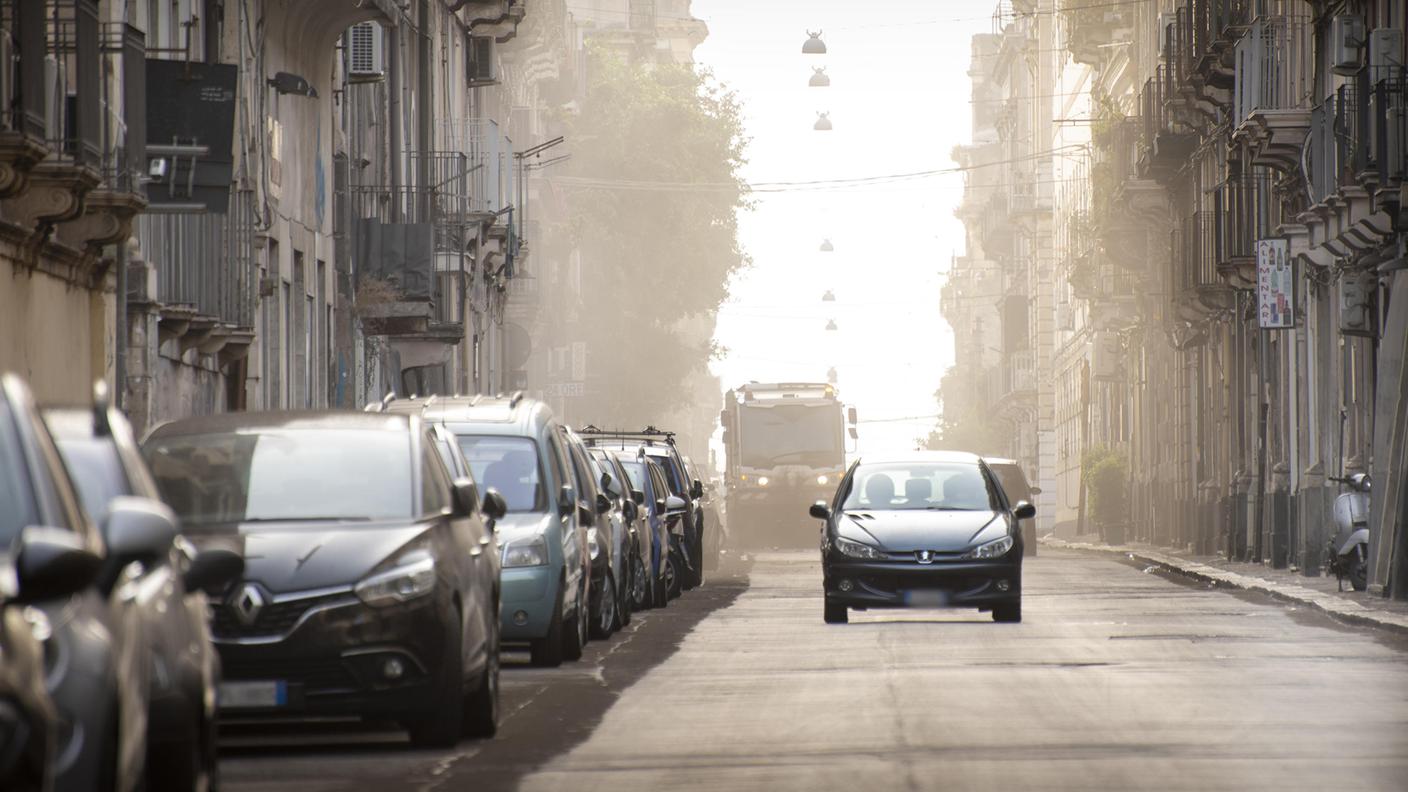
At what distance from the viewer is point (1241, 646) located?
20500 mm

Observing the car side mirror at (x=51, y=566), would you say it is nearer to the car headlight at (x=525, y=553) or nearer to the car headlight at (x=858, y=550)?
the car headlight at (x=525, y=553)

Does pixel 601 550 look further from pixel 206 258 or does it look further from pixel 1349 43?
pixel 1349 43

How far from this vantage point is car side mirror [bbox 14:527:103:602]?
Result: 5.92 metres

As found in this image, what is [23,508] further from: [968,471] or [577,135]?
[577,135]

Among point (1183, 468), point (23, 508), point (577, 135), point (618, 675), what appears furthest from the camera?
point (577, 135)

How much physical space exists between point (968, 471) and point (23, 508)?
779 inches

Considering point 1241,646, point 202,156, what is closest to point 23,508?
point 1241,646

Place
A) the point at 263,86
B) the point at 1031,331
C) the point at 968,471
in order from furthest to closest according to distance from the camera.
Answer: the point at 1031,331, the point at 263,86, the point at 968,471

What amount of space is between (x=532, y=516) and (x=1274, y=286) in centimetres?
2348

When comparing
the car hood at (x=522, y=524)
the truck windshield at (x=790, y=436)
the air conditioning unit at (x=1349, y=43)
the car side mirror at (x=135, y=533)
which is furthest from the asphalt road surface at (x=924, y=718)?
the truck windshield at (x=790, y=436)

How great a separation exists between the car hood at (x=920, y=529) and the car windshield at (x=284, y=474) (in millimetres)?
11114

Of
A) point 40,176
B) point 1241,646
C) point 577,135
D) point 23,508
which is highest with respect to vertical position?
point 577,135

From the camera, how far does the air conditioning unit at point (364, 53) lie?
38188 mm

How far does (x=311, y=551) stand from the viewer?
490 inches
